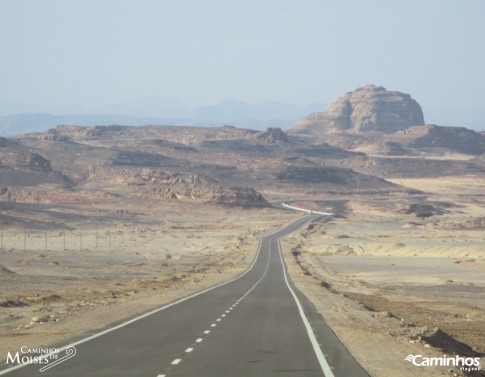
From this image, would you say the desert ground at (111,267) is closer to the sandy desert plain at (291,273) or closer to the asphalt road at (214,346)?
the sandy desert plain at (291,273)

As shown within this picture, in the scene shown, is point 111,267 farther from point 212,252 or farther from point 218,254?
point 212,252

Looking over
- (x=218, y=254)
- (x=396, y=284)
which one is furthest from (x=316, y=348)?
(x=218, y=254)

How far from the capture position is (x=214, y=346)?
64.1ft

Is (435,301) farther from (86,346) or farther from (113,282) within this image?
(86,346)

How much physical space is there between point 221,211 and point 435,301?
113884 millimetres

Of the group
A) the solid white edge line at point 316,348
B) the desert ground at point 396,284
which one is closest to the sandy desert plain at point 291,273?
the desert ground at point 396,284

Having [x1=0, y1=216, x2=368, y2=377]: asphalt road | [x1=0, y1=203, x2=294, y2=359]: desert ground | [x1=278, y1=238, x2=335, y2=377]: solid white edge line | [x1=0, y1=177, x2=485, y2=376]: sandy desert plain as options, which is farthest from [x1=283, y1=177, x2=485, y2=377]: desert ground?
[x1=0, y1=203, x2=294, y2=359]: desert ground

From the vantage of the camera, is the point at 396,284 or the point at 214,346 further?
the point at 396,284

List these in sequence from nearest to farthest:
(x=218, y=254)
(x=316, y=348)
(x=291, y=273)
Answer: (x=316, y=348), (x=291, y=273), (x=218, y=254)

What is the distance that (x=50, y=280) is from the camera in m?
48.3

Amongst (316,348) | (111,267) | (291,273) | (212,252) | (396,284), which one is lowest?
(212,252)

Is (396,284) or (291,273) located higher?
(396,284)

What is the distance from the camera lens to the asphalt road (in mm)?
15859

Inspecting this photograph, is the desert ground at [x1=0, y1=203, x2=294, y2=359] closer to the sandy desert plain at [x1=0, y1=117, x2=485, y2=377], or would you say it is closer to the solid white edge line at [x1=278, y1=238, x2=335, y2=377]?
the sandy desert plain at [x1=0, y1=117, x2=485, y2=377]
